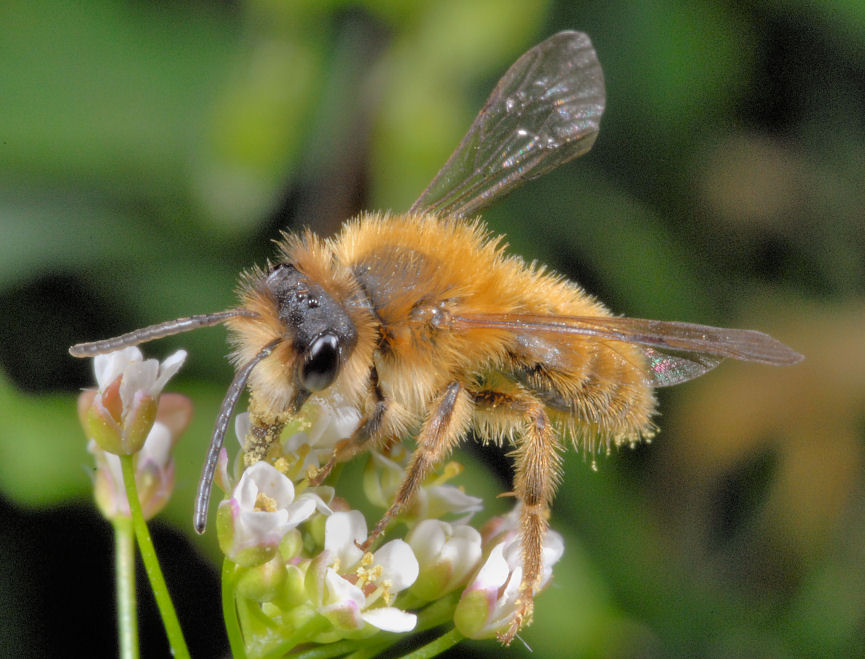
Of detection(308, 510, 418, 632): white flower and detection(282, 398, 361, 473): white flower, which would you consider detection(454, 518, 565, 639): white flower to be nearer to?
detection(308, 510, 418, 632): white flower

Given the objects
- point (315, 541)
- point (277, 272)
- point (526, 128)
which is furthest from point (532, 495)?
point (526, 128)

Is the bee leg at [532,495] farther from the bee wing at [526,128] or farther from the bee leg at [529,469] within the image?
the bee wing at [526,128]

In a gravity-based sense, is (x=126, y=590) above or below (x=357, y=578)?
below

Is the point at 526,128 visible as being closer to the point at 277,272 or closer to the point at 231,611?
the point at 277,272

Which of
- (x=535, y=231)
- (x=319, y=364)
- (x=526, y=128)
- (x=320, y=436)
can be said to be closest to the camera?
(x=319, y=364)

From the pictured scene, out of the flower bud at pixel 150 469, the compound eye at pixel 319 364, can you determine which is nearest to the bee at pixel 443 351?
the compound eye at pixel 319 364


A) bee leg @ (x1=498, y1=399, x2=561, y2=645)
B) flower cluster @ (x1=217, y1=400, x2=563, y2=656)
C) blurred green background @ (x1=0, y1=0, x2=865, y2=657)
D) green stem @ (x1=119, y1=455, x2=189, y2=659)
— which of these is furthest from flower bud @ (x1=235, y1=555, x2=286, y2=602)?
blurred green background @ (x1=0, y1=0, x2=865, y2=657)

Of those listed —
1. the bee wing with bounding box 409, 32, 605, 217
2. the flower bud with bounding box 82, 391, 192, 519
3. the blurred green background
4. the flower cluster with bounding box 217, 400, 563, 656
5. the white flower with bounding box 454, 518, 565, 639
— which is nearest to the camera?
the flower cluster with bounding box 217, 400, 563, 656
